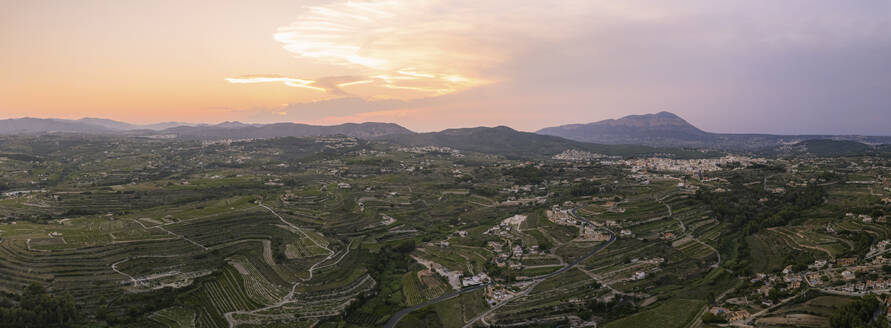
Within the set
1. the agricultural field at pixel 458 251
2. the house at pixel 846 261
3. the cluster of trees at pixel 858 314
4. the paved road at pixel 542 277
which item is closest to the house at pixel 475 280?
the agricultural field at pixel 458 251

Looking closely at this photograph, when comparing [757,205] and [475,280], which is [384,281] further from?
[757,205]

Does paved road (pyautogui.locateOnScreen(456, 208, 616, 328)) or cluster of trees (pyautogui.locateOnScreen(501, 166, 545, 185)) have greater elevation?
cluster of trees (pyautogui.locateOnScreen(501, 166, 545, 185))

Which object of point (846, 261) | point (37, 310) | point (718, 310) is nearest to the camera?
point (718, 310)

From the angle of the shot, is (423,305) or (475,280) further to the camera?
(475,280)

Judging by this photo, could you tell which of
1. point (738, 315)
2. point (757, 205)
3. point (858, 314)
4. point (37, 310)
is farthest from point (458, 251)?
point (757, 205)

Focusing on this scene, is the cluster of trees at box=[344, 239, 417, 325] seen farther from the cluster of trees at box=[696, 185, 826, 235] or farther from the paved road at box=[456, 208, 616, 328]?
the cluster of trees at box=[696, 185, 826, 235]

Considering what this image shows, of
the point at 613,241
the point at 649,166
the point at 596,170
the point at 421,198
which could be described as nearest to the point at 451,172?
the point at 421,198

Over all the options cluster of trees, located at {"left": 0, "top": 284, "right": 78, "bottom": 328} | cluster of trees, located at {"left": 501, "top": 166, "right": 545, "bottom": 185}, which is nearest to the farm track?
cluster of trees, located at {"left": 0, "top": 284, "right": 78, "bottom": 328}

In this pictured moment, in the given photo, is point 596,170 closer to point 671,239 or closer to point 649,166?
point 649,166

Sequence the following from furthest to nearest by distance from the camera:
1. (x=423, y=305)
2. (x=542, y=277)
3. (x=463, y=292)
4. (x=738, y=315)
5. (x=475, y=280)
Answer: (x=542, y=277) < (x=475, y=280) < (x=463, y=292) < (x=423, y=305) < (x=738, y=315)
